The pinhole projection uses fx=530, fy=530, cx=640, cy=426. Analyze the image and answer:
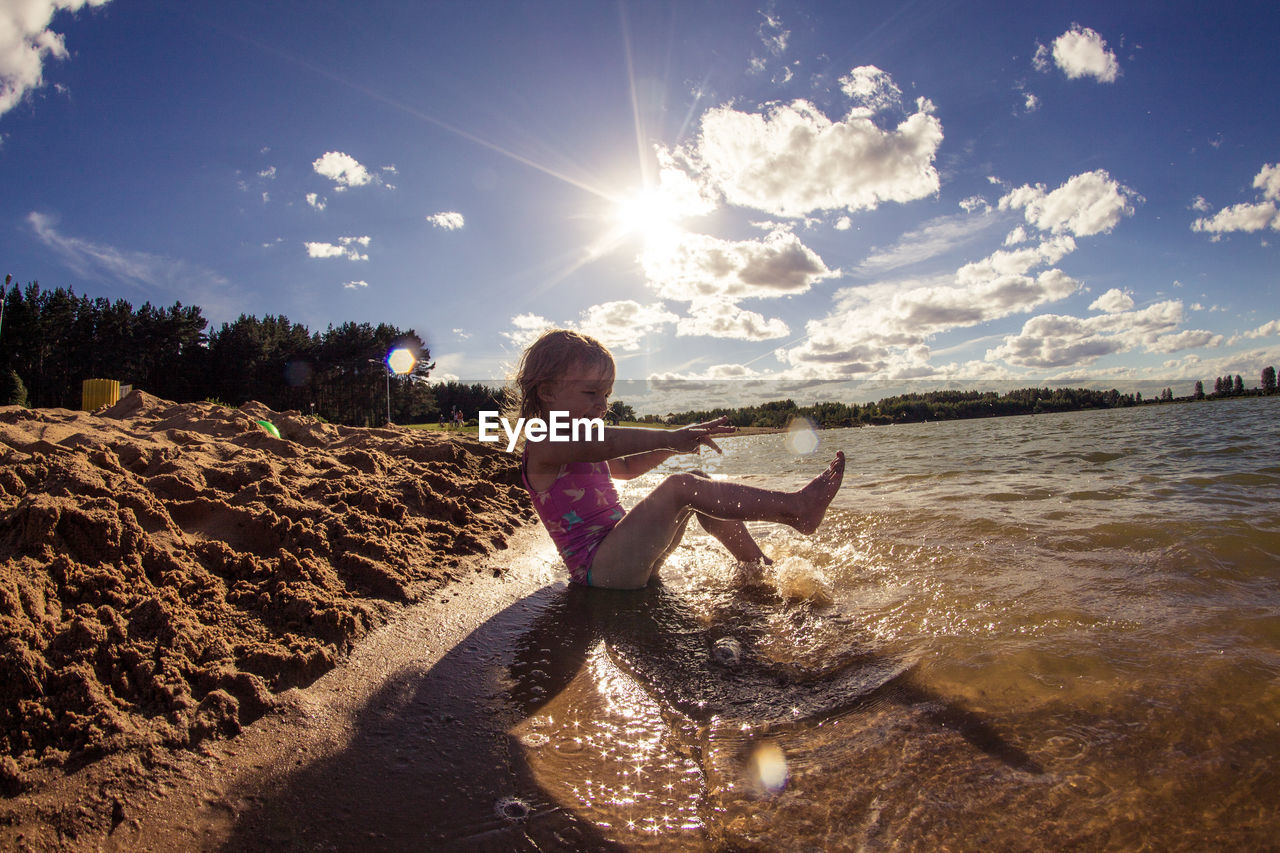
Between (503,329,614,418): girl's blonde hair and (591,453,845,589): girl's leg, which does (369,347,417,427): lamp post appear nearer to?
(503,329,614,418): girl's blonde hair

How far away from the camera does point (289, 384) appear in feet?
150

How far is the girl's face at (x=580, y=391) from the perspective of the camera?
8.55 feet

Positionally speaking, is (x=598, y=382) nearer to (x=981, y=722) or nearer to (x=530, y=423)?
(x=530, y=423)

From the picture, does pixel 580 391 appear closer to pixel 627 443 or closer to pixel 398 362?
pixel 627 443

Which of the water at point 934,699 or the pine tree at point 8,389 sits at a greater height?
the pine tree at point 8,389

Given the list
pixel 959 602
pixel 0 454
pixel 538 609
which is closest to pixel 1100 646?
pixel 959 602

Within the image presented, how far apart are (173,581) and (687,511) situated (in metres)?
2.02

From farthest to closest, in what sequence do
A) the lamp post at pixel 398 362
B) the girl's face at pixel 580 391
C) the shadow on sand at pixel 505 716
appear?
the lamp post at pixel 398 362 → the girl's face at pixel 580 391 → the shadow on sand at pixel 505 716

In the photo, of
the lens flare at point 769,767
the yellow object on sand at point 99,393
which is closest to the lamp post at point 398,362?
the yellow object on sand at point 99,393

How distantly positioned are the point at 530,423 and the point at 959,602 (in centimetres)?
222

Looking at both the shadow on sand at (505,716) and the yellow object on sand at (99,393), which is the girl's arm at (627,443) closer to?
the shadow on sand at (505,716)

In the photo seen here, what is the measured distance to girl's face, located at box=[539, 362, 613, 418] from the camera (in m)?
2.61

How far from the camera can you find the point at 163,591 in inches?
70.2

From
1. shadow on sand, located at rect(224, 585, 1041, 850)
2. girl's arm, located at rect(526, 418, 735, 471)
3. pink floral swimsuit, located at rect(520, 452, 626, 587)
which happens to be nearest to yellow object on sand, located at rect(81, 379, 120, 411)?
pink floral swimsuit, located at rect(520, 452, 626, 587)
